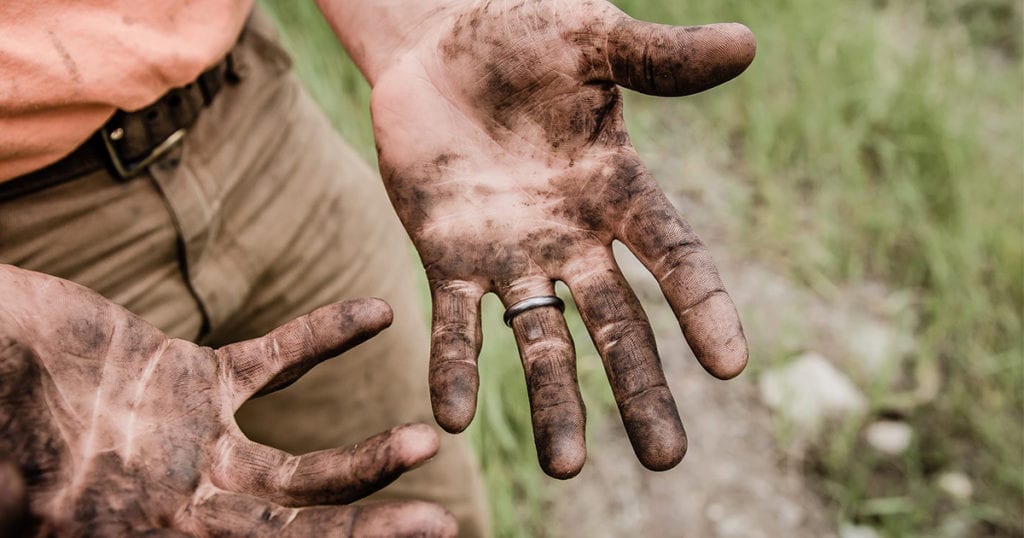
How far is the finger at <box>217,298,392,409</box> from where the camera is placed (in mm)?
882

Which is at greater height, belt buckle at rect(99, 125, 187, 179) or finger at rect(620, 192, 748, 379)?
belt buckle at rect(99, 125, 187, 179)

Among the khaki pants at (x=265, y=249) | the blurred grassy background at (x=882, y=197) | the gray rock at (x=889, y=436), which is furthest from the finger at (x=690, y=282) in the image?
the gray rock at (x=889, y=436)

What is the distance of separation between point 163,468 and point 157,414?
6 centimetres

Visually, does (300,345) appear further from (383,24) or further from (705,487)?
(705,487)

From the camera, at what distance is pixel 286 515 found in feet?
2.63

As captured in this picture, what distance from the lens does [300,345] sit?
0.89m

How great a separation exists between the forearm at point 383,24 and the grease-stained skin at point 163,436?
0.46 meters

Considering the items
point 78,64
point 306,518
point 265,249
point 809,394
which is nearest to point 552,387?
point 306,518

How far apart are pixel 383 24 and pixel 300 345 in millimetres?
533

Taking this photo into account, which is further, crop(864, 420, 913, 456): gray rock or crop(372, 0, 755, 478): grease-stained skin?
crop(864, 420, 913, 456): gray rock

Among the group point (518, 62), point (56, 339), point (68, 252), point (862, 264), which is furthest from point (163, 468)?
point (862, 264)

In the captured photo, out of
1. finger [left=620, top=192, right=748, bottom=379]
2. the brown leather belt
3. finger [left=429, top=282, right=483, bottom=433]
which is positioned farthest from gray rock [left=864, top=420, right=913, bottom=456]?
the brown leather belt

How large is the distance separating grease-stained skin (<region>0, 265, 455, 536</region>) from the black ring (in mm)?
189

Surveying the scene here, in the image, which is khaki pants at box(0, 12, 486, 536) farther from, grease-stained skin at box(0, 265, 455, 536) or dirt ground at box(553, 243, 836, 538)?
dirt ground at box(553, 243, 836, 538)
